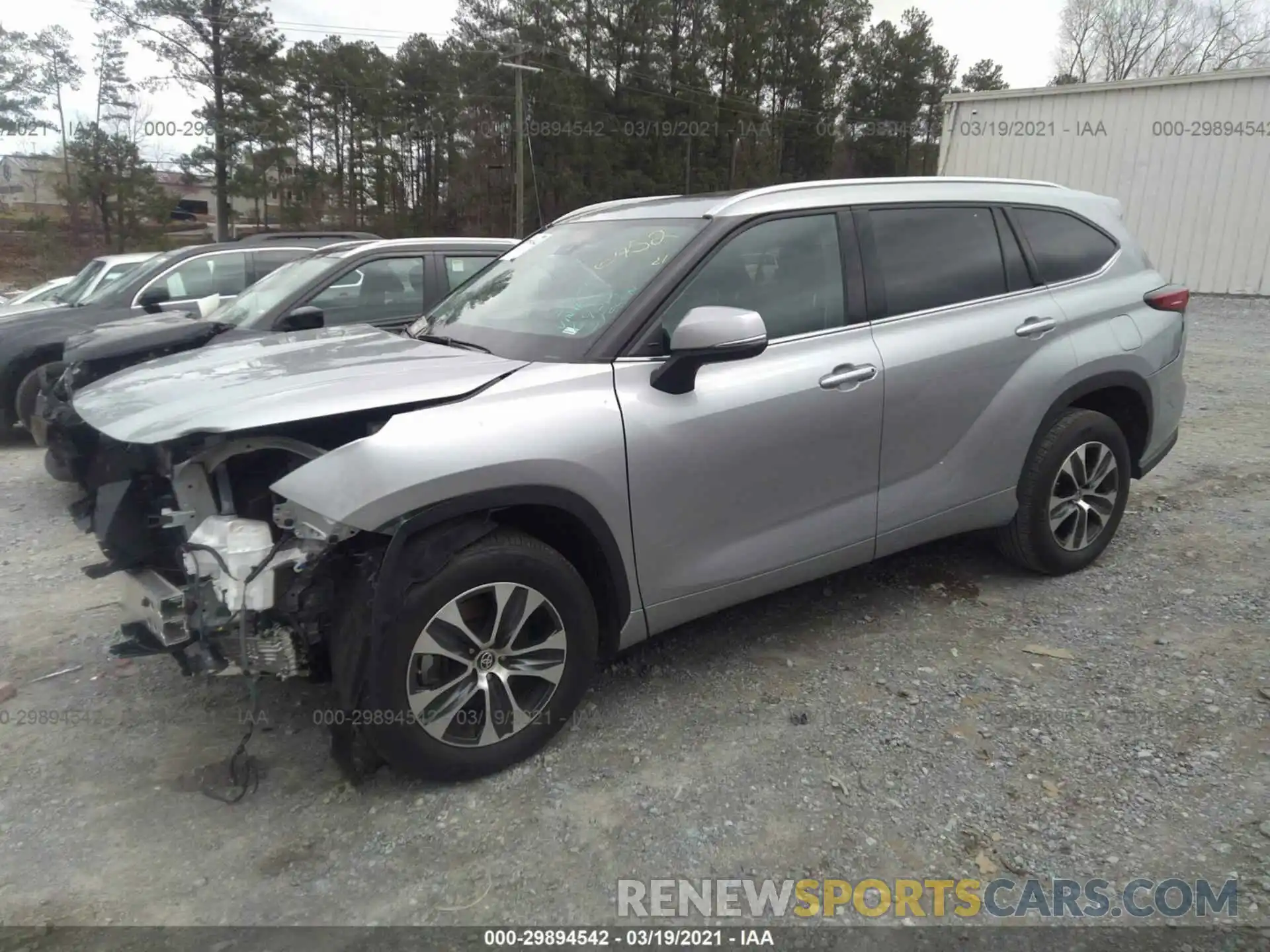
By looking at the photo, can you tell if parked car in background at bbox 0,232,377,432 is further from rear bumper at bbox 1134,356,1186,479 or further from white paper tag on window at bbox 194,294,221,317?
rear bumper at bbox 1134,356,1186,479

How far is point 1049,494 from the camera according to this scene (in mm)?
4004

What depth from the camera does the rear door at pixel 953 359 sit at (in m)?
3.52

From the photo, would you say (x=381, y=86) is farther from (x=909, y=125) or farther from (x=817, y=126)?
(x=909, y=125)

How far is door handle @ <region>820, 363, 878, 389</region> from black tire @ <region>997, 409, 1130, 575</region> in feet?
3.59

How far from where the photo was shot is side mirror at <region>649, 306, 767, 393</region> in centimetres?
280

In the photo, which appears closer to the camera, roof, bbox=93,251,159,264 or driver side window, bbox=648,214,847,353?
driver side window, bbox=648,214,847,353

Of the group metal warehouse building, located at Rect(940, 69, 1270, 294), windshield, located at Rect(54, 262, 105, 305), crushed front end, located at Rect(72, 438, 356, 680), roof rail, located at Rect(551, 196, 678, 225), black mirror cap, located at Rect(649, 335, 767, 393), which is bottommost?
crushed front end, located at Rect(72, 438, 356, 680)

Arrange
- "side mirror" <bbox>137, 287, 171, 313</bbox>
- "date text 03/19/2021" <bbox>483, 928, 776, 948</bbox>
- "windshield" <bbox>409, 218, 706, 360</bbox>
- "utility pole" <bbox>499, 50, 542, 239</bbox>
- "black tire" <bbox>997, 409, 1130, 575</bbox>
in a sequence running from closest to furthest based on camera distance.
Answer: "date text 03/19/2021" <bbox>483, 928, 776, 948</bbox>, "windshield" <bbox>409, 218, 706, 360</bbox>, "black tire" <bbox>997, 409, 1130, 575</bbox>, "side mirror" <bbox>137, 287, 171, 313</bbox>, "utility pole" <bbox>499, 50, 542, 239</bbox>

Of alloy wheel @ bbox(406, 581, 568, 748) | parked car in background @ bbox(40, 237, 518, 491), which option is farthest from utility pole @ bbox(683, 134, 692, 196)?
alloy wheel @ bbox(406, 581, 568, 748)

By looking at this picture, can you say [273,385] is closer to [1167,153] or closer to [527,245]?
[527,245]

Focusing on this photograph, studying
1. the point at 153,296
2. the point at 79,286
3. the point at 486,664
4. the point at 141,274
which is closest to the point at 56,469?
the point at 486,664

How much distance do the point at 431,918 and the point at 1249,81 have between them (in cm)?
1812

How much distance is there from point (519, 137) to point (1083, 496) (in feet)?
95.6

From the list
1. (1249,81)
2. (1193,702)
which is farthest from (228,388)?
(1249,81)
